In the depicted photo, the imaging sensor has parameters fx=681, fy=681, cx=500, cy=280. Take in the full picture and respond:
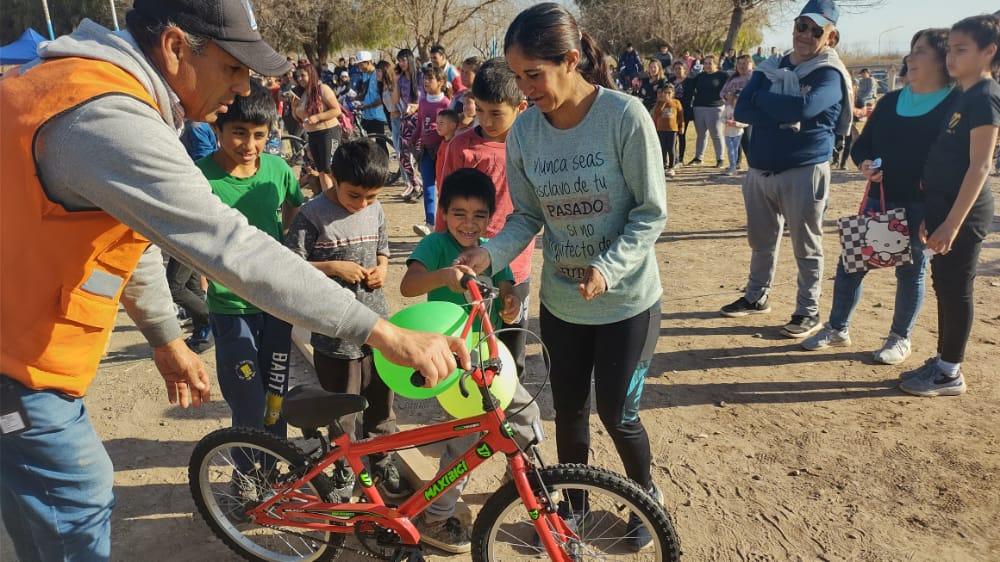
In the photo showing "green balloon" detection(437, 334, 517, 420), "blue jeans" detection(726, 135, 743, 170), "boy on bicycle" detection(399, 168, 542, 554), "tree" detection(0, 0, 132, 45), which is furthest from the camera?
"tree" detection(0, 0, 132, 45)

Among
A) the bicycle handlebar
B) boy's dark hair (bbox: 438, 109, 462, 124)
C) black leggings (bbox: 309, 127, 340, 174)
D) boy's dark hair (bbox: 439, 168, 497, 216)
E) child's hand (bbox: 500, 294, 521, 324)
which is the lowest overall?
black leggings (bbox: 309, 127, 340, 174)

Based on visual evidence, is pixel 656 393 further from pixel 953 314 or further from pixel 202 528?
pixel 202 528

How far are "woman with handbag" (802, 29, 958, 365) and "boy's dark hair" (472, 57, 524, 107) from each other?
8.13ft

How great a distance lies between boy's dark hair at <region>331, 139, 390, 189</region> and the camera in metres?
3.12

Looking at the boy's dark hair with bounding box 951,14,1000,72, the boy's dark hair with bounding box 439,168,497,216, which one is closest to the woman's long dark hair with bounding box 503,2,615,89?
the boy's dark hair with bounding box 439,168,497,216

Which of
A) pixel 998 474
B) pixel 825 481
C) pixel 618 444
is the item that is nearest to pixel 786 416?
pixel 825 481

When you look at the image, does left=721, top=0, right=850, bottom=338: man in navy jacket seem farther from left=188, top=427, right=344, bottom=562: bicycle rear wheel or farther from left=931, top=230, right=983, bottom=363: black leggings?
left=188, top=427, right=344, bottom=562: bicycle rear wheel

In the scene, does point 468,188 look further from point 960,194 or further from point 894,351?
point 894,351

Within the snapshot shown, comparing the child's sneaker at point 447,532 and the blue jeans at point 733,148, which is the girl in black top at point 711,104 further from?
the child's sneaker at point 447,532

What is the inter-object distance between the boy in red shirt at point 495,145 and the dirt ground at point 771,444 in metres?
1.05

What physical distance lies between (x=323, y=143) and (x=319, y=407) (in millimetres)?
7284

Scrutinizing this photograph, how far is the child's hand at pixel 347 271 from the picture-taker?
3102mm

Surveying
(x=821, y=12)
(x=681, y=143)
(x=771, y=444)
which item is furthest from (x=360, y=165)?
(x=681, y=143)

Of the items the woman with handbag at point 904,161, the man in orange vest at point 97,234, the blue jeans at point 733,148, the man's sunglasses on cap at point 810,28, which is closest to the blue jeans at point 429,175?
the man's sunglasses on cap at point 810,28
